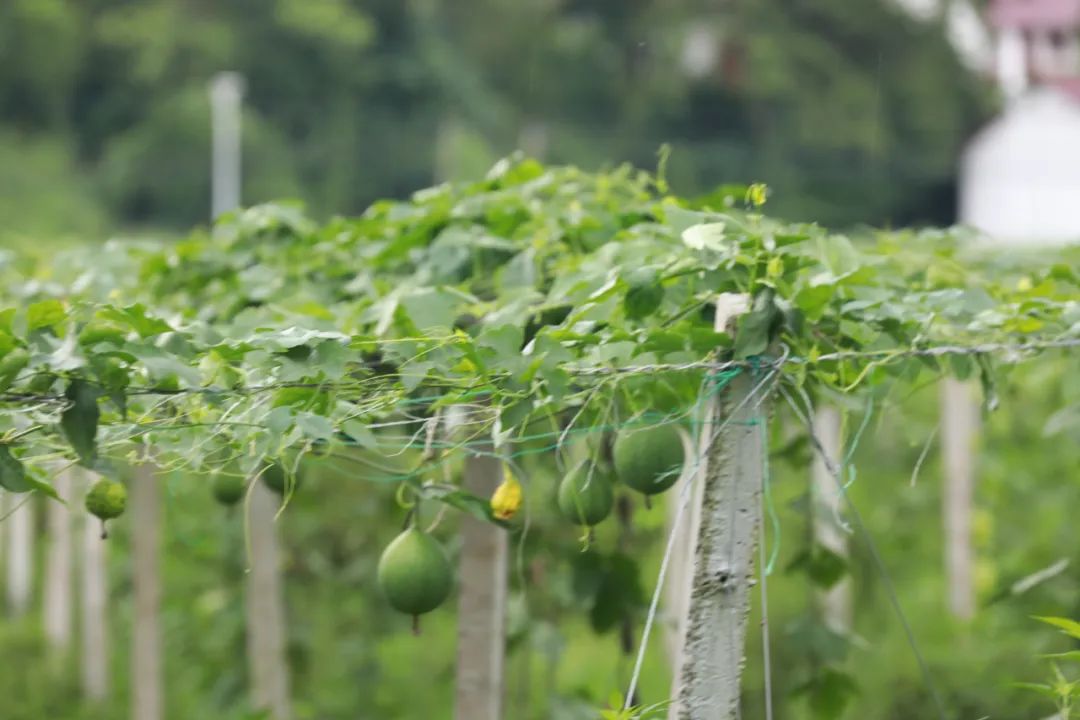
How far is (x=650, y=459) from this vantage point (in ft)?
6.78

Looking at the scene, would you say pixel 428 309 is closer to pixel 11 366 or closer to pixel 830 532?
pixel 11 366

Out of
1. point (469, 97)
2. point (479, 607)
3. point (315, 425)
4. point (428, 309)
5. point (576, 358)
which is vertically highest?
point (469, 97)

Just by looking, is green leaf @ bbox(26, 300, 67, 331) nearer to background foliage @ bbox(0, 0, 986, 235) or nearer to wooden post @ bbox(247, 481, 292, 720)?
wooden post @ bbox(247, 481, 292, 720)

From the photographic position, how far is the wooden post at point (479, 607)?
2627mm

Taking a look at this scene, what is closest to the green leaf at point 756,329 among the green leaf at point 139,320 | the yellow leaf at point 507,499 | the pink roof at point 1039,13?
the yellow leaf at point 507,499

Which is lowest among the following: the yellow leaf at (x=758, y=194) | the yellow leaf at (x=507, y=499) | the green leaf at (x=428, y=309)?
the yellow leaf at (x=507, y=499)

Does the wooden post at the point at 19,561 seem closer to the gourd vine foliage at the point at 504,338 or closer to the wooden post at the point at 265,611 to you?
the wooden post at the point at 265,611

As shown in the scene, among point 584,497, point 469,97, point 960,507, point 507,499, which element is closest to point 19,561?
point 960,507

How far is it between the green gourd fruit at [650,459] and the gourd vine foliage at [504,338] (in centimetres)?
5

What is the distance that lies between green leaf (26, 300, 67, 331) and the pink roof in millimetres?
40240

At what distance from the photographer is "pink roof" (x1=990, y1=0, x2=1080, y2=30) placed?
39.1 metres

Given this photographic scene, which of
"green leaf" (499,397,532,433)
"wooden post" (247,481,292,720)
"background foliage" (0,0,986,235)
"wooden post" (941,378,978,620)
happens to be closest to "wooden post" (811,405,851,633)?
"wooden post" (941,378,978,620)

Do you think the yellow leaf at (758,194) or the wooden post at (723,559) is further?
the yellow leaf at (758,194)

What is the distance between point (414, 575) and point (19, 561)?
13.5 feet
